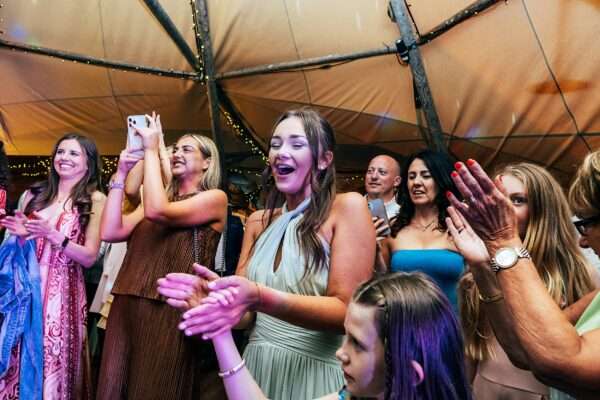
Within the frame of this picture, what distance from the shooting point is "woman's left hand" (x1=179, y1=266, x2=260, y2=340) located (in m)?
1.11

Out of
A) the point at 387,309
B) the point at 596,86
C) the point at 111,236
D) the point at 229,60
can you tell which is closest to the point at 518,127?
the point at 596,86

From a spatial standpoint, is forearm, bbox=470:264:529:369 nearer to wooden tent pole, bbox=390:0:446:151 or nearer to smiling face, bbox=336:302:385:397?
smiling face, bbox=336:302:385:397

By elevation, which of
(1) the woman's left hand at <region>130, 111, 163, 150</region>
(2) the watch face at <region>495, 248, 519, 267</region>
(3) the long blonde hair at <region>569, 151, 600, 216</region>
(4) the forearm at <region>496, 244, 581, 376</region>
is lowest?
(4) the forearm at <region>496, 244, 581, 376</region>

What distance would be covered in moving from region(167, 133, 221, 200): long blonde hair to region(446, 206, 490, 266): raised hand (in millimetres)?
1315

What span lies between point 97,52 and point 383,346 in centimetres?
510

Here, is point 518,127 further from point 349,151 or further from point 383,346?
point 383,346

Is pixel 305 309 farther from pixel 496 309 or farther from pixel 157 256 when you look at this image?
pixel 157 256

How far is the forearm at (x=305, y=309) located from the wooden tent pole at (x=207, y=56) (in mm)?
3814

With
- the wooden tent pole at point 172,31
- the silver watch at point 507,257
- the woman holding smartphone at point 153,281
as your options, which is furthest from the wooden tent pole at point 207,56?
the silver watch at point 507,257

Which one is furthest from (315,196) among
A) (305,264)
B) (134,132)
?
(134,132)

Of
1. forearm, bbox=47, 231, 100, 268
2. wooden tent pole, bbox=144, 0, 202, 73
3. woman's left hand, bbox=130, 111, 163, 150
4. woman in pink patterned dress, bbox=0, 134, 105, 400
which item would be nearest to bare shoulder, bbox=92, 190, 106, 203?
woman in pink patterned dress, bbox=0, 134, 105, 400

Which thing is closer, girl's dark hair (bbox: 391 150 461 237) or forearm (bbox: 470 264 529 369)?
forearm (bbox: 470 264 529 369)

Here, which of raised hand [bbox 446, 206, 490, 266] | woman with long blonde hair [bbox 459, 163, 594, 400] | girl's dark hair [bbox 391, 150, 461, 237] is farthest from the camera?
girl's dark hair [bbox 391, 150, 461, 237]

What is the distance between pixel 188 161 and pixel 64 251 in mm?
727
